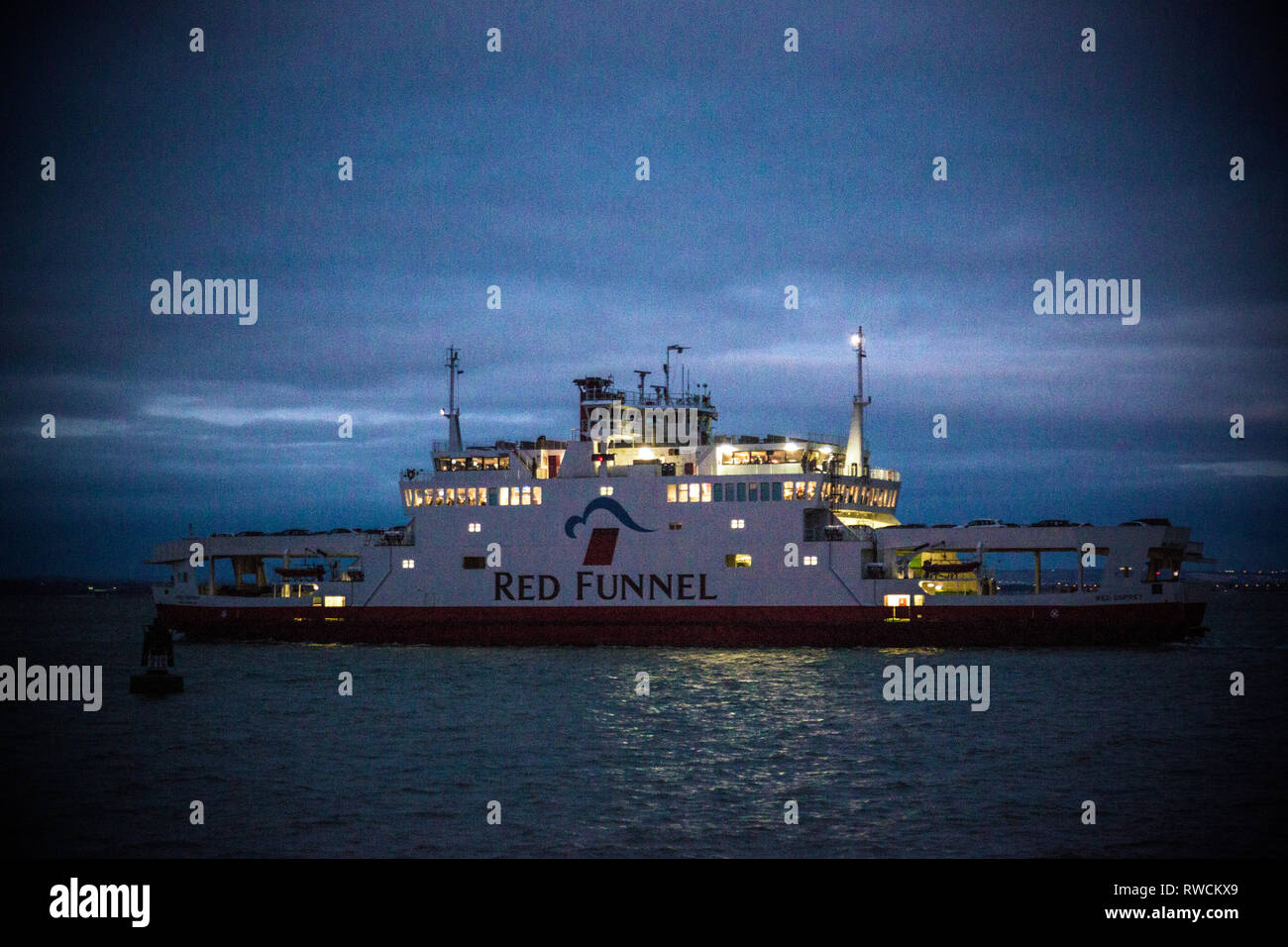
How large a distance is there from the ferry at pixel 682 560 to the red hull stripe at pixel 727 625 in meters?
0.06

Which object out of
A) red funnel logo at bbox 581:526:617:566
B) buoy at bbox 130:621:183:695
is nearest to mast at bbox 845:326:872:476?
red funnel logo at bbox 581:526:617:566

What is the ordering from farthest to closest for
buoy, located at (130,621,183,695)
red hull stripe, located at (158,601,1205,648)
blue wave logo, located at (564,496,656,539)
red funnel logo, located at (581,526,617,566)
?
red funnel logo, located at (581,526,617,566) < blue wave logo, located at (564,496,656,539) < red hull stripe, located at (158,601,1205,648) < buoy, located at (130,621,183,695)

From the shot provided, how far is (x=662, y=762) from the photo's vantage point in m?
22.8

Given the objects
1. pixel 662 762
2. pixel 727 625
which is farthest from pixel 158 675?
pixel 727 625

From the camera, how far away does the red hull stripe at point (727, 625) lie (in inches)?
1537

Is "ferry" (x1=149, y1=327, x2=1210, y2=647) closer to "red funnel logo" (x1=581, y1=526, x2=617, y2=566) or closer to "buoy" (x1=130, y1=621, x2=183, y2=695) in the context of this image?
"red funnel logo" (x1=581, y1=526, x2=617, y2=566)

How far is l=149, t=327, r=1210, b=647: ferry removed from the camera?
39.2 meters

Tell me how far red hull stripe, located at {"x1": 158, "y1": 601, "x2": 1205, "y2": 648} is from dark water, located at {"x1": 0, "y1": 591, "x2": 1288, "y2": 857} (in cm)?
136

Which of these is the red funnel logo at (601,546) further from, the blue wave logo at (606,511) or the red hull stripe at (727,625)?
the red hull stripe at (727,625)

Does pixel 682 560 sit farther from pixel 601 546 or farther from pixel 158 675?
pixel 158 675

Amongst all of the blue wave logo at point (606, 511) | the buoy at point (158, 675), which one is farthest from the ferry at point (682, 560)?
the buoy at point (158, 675)

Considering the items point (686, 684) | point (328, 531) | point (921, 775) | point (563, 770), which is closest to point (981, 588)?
point (686, 684)
